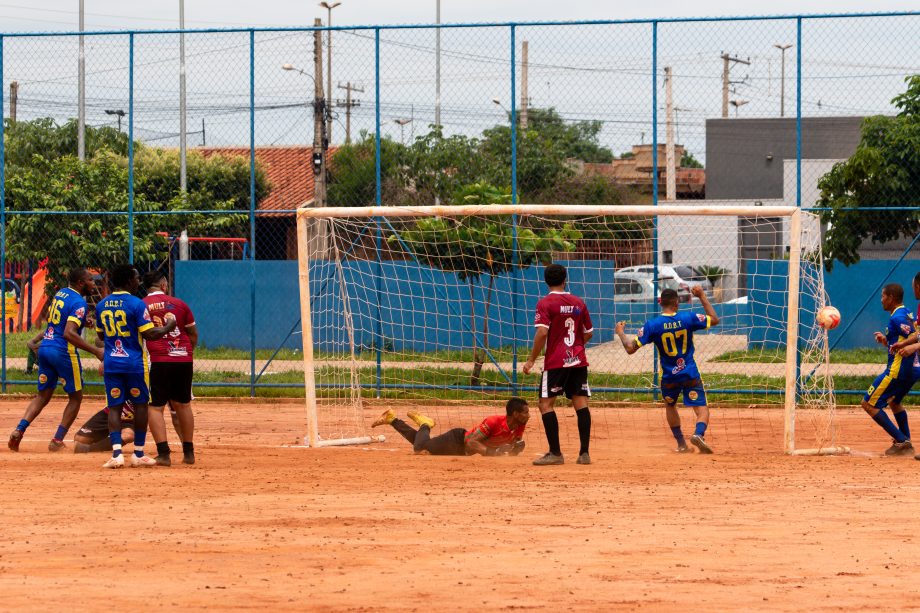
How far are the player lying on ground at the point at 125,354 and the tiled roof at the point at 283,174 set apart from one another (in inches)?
1048

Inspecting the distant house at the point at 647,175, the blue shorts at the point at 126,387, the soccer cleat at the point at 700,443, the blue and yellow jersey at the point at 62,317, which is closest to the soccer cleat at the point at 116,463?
the blue shorts at the point at 126,387

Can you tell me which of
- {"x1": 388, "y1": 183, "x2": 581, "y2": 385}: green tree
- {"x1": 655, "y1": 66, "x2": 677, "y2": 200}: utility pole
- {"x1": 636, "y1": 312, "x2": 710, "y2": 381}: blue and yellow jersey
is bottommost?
{"x1": 636, "y1": 312, "x2": 710, "y2": 381}: blue and yellow jersey

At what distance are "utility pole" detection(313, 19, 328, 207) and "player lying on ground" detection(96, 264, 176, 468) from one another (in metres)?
6.92

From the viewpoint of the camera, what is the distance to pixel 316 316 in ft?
54.4

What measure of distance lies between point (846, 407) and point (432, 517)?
953 cm

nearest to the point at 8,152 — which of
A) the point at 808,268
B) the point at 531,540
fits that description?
the point at 808,268

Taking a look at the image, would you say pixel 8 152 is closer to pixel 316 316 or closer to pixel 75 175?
pixel 75 175

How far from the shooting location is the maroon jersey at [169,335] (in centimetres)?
1150

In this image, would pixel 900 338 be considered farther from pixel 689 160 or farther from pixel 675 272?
pixel 689 160

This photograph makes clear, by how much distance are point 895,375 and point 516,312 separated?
6352 millimetres

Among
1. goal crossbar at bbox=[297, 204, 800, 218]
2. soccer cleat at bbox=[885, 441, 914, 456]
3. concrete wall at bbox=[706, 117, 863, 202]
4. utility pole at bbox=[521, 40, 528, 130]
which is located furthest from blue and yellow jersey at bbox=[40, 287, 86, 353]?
concrete wall at bbox=[706, 117, 863, 202]

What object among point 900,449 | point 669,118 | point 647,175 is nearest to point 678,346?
point 900,449

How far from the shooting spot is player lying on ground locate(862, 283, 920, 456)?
12.1m

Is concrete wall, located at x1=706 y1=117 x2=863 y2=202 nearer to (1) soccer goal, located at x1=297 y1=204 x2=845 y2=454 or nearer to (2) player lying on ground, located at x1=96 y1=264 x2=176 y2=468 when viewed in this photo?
(1) soccer goal, located at x1=297 y1=204 x2=845 y2=454
